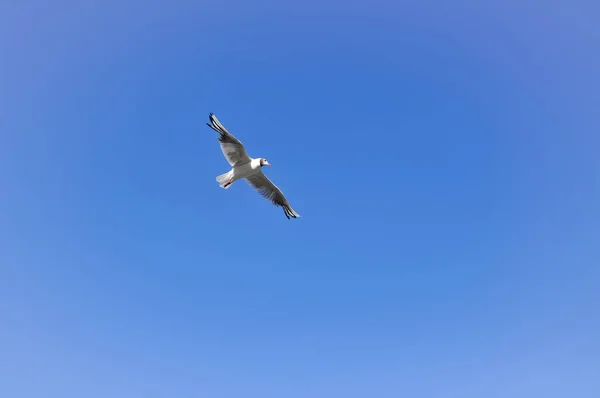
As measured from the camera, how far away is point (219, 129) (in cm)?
2717

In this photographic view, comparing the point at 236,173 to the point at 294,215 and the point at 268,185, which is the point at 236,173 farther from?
the point at 294,215

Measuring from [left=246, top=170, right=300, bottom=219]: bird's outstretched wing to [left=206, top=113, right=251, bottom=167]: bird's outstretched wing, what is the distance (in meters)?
2.91

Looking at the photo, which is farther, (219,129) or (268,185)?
(268,185)

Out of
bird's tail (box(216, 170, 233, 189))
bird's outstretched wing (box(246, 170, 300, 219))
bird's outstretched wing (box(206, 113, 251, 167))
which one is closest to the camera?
bird's outstretched wing (box(206, 113, 251, 167))

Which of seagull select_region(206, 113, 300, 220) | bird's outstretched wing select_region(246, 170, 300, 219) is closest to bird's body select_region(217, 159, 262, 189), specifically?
seagull select_region(206, 113, 300, 220)

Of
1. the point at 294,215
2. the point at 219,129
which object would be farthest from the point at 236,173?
the point at 294,215

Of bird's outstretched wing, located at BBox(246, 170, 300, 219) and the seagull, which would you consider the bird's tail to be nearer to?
the seagull

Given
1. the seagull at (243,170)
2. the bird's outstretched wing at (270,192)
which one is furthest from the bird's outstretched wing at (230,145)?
the bird's outstretched wing at (270,192)

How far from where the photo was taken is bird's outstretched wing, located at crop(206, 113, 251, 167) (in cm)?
2709

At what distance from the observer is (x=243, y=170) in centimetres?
2903

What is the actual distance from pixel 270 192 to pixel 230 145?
5.73m

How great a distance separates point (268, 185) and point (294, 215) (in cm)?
274

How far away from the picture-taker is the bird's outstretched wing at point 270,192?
31500 mm

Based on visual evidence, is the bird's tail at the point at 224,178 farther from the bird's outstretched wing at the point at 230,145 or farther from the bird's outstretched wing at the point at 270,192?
the bird's outstretched wing at the point at 270,192
